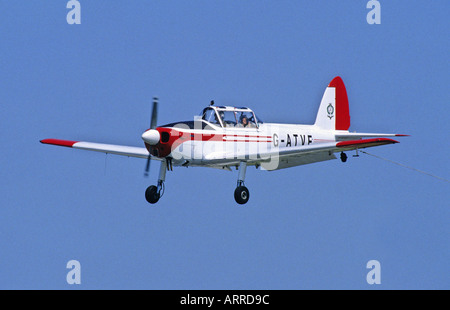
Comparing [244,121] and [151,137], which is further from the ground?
[244,121]

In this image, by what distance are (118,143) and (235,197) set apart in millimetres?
4264

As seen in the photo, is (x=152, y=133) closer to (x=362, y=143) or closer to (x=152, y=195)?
(x=152, y=195)

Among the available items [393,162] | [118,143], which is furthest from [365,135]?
[118,143]

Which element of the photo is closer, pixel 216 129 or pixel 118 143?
pixel 216 129

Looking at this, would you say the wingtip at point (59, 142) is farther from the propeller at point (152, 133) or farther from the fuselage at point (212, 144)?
the fuselage at point (212, 144)

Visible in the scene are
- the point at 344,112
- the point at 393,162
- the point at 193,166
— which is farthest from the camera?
the point at 344,112

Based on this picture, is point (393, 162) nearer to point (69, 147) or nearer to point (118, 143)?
point (118, 143)

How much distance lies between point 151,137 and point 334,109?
8811 millimetres

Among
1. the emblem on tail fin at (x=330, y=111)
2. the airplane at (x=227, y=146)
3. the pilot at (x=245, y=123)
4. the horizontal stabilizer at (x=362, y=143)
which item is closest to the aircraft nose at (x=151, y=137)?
the airplane at (x=227, y=146)

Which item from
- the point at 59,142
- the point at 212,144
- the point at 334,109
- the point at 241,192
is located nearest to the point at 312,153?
the point at 241,192

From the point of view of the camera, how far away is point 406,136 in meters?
22.1

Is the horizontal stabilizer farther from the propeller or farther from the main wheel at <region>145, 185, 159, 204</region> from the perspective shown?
the main wheel at <region>145, 185, 159, 204</region>

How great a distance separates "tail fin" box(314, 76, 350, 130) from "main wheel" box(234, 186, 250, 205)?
602cm

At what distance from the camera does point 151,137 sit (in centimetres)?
2144
